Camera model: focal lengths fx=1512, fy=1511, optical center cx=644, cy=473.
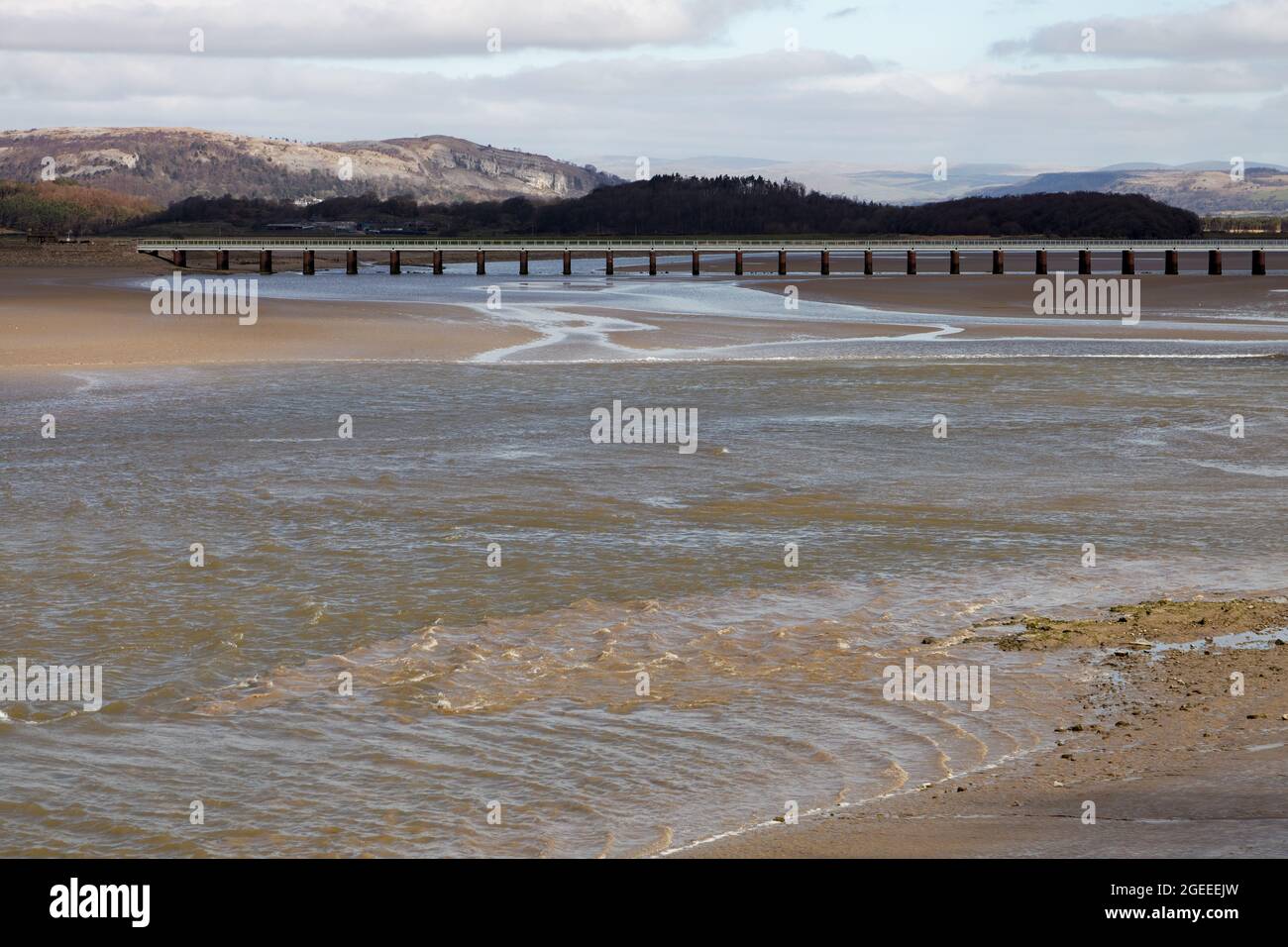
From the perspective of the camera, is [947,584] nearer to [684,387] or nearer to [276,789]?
[276,789]

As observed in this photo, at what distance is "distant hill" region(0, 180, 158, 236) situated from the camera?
161 m

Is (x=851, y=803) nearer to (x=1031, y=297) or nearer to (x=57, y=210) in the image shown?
(x=1031, y=297)

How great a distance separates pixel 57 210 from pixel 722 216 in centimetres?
7577

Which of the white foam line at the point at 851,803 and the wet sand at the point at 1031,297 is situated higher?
the wet sand at the point at 1031,297

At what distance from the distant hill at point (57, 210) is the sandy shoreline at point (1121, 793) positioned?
154 meters

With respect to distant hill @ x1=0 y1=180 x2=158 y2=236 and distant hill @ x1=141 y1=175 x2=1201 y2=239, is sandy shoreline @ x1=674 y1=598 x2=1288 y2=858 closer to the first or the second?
distant hill @ x1=141 y1=175 x2=1201 y2=239

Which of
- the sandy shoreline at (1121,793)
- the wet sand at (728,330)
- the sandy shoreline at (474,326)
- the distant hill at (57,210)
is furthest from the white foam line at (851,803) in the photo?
the distant hill at (57,210)

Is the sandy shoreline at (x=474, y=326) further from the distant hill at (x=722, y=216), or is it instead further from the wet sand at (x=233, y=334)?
the distant hill at (x=722, y=216)

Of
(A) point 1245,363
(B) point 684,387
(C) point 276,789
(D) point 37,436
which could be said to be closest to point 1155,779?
(C) point 276,789

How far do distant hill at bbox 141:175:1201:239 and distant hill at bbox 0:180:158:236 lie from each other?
15.0 feet

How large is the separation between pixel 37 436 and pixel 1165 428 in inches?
536

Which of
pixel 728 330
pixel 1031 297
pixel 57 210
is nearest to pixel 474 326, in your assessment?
pixel 728 330

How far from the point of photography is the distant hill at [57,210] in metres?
161
